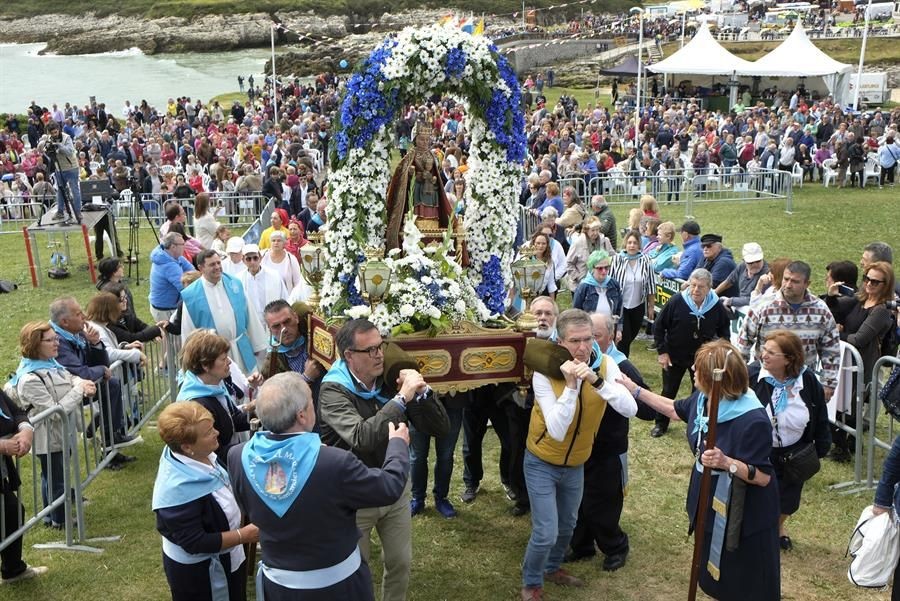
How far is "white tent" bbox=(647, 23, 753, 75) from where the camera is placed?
35656 millimetres

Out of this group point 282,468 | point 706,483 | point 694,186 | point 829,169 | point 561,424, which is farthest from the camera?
point 829,169

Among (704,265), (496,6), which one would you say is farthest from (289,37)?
(704,265)

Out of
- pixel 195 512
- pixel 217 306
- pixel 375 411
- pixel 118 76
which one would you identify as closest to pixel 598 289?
pixel 217 306

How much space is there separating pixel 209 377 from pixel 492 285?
327cm

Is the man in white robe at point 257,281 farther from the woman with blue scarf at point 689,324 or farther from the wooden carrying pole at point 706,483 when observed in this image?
the wooden carrying pole at point 706,483

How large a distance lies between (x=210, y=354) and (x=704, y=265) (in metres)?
6.97

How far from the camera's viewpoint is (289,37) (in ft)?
274

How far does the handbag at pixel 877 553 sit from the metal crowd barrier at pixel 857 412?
2.78 meters

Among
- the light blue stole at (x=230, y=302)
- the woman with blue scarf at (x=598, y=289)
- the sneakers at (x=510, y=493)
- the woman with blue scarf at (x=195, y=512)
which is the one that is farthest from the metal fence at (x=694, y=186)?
the woman with blue scarf at (x=195, y=512)

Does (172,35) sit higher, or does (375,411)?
(172,35)

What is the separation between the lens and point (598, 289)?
974 cm

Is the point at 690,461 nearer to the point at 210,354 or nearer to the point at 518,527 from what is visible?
the point at 518,527

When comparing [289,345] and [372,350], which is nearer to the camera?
[372,350]

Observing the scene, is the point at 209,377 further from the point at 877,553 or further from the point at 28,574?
the point at 877,553
